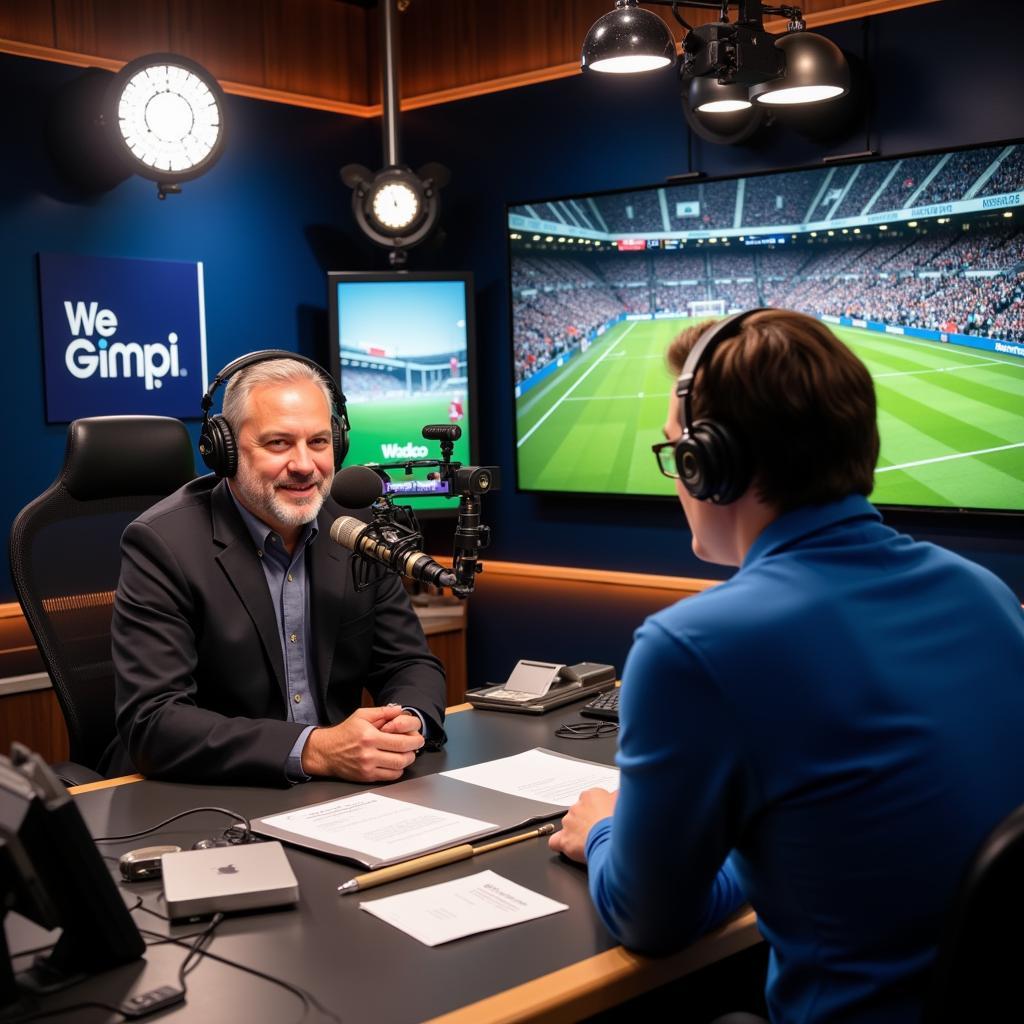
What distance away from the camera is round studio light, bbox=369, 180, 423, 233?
4.84 metres

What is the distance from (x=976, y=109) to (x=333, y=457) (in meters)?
2.37

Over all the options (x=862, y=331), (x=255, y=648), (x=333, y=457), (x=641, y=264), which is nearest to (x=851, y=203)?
(x=862, y=331)

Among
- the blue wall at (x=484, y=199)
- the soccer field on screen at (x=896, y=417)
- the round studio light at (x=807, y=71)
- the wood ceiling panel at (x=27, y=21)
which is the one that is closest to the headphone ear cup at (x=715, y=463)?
the round studio light at (x=807, y=71)

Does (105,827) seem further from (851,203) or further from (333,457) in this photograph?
(851,203)

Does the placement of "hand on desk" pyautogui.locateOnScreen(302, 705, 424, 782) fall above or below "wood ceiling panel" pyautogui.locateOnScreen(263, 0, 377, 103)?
below

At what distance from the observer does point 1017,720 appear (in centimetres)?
128

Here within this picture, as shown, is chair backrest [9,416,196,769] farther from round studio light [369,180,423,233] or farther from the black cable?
round studio light [369,180,423,233]

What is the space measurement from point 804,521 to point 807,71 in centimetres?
216

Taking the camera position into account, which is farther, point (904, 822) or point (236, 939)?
point (236, 939)

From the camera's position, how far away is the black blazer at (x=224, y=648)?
2.13 m

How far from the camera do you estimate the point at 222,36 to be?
4891mm

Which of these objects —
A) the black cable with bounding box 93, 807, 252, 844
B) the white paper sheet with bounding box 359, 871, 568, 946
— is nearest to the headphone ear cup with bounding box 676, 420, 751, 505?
the white paper sheet with bounding box 359, 871, 568, 946

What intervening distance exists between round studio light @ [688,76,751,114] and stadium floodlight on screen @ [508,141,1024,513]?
0.76 metres

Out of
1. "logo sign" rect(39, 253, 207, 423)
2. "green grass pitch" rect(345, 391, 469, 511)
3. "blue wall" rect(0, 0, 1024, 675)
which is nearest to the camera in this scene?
"blue wall" rect(0, 0, 1024, 675)
